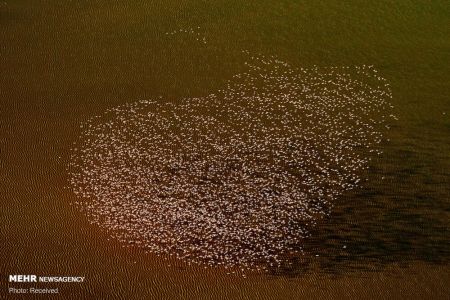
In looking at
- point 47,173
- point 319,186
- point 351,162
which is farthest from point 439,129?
point 47,173

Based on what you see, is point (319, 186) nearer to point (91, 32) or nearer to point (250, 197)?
point (250, 197)

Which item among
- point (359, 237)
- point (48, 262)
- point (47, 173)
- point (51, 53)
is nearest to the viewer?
point (48, 262)
